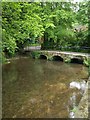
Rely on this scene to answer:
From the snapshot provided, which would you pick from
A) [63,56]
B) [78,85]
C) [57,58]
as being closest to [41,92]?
[78,85]

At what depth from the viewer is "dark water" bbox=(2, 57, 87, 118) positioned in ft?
34.1

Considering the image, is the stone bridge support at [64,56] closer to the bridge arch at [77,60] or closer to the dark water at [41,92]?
the bridge arch at [77,60]

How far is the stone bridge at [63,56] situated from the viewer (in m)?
24.1

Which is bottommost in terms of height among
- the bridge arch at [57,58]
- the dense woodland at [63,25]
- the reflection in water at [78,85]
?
the bridge arch at [57,58]

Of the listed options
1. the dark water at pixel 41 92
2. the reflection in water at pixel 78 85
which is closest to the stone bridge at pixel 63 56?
the dark water at pixel 41 92

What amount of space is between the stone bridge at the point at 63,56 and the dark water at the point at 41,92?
435cm

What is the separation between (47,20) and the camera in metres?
27.9

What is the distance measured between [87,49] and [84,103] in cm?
1901

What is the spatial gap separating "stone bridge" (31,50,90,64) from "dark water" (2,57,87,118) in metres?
4.35

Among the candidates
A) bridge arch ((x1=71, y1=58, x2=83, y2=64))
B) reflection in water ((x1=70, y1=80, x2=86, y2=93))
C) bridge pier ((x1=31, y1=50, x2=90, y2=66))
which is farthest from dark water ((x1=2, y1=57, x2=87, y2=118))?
bridge arch ((x1=71, y1=58, x2=83, y2=64))

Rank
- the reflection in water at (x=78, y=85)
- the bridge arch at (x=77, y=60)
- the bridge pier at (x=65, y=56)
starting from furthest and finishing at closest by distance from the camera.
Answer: the bridge arch at (x=77, y=60), the bridge pier at (x=65, y=56), the reflection in water at (x=78, y=85)

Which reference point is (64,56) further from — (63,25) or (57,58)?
(63,25)

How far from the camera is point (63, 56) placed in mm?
25828

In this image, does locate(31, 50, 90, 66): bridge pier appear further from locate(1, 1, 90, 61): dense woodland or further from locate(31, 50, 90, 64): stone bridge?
locate(1, 1, 90, 61): dense woodland
